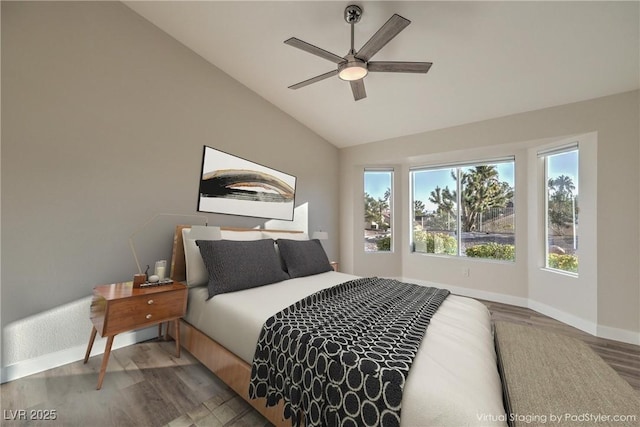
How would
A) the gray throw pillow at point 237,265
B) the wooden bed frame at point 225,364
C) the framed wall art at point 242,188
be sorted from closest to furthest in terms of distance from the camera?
the wooden bed frame at point 225,364
the gray throw pillow at point 237,265
the framed wall art at point 242,188

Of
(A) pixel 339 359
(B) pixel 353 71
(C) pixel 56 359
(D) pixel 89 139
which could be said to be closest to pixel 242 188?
(D) pixel 89 139

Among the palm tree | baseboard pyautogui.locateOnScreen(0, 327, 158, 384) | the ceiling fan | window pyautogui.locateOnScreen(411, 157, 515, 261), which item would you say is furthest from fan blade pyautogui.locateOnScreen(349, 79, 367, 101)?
baseboard pyautogui.locateOnScreen(0, 327, 158, 384)

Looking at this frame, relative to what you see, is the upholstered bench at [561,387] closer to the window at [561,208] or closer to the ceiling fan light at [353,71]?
the ceiling fan light at [353,71]

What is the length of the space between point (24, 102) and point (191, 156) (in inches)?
45.8

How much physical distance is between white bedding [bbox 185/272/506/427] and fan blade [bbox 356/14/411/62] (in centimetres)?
187

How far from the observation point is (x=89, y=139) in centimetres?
204

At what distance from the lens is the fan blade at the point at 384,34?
5.15ft

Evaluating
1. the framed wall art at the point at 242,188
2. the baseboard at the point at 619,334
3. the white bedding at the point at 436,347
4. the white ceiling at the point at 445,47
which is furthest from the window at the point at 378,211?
the baseboard at the point at 619,334

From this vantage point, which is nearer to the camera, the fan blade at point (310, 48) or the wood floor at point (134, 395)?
the wood floor at point (134, 395)

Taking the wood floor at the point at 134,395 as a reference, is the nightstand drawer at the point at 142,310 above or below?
above

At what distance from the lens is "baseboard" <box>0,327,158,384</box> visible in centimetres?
170

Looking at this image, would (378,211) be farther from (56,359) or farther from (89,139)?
(56,359)

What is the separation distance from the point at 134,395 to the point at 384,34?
2.89m

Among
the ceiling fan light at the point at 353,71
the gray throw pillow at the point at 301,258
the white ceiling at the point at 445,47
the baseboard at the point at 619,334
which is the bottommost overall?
the baseboard at the point at 619,334
